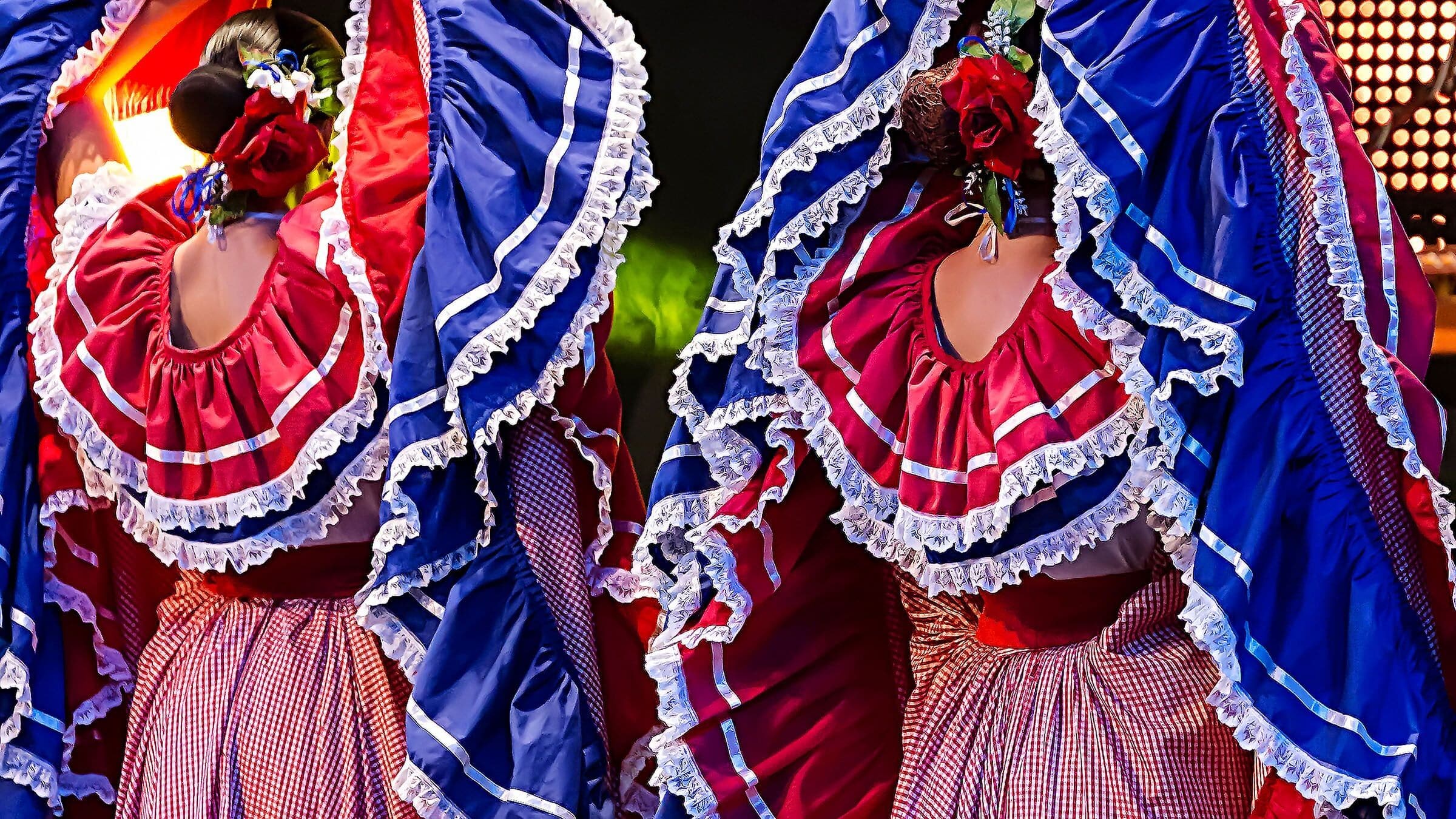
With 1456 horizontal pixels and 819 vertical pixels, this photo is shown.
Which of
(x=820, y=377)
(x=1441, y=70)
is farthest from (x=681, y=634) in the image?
(x=1441, y=70)

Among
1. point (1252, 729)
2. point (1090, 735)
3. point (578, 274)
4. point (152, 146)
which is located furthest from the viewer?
point (152, 146)

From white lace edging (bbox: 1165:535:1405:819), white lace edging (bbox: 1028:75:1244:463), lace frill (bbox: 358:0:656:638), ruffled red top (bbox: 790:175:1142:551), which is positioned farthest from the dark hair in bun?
white lace edging (bbox: 1165:535:1405:819)

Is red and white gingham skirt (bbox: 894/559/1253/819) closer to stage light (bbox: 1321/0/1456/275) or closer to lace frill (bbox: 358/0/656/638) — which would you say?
lace frill (bbox: 358/0/656/638)

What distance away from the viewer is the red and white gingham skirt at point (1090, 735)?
1.57 metres

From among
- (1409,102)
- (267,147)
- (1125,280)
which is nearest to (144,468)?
(267,147)

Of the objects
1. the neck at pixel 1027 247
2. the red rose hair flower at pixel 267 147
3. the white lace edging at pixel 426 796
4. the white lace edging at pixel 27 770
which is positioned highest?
the red rose hair flower at pixel 267 147

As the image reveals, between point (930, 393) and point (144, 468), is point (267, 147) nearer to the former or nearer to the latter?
point (144, 468)

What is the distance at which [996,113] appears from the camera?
1616 mm

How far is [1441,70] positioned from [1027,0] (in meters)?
0.80

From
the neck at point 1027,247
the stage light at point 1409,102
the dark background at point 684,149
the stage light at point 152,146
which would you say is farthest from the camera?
the dark background at point 684,149

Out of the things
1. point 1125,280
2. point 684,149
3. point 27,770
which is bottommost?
point 27,770

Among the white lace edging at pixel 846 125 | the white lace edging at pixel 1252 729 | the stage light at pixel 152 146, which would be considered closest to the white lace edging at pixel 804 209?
the white lace edging at pixel 846 125

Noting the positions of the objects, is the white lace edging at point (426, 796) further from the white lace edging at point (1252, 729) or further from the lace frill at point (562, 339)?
the white lace edging at point (1252, 729)

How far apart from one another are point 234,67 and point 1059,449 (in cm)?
109
